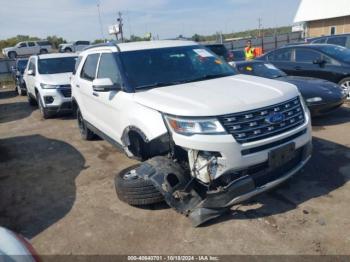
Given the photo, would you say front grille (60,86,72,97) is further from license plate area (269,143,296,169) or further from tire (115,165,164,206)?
license plate area (269,143,296,169)

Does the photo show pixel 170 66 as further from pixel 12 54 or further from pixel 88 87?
pixel 12 54

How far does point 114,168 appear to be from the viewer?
559 centimetres

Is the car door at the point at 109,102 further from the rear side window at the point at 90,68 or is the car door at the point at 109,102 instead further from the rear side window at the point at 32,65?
the rear side window at the point at 32,65

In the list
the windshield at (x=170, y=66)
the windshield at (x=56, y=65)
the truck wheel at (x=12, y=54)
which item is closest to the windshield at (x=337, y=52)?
the windshield at (x=170, y=66)

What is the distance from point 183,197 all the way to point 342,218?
66.0 inches

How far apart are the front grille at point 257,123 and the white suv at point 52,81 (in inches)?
281

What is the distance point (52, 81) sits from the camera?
970cm

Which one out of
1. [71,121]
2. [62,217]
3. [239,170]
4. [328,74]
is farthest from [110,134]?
[328,74]

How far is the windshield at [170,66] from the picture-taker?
14.8 ft

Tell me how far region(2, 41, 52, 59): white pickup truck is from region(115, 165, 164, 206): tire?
38.6 m

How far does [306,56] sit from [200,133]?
6.77m

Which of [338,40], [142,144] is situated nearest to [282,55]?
[338,40]

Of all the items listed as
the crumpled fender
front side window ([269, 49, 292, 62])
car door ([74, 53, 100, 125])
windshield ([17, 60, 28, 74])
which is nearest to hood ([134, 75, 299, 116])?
the crumpled fender

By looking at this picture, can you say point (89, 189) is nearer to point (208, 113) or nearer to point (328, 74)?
point (208, 113)
